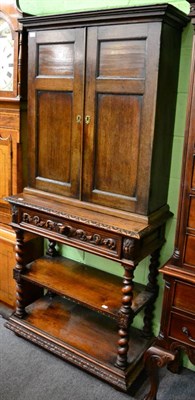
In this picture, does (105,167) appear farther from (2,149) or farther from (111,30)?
(2,149)

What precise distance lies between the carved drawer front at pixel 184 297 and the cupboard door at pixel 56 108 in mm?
750

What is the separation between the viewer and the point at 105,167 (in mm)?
1962

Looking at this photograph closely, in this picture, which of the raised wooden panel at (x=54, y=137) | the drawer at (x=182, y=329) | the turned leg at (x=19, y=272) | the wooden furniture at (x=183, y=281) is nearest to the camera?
the wooden furniture at (x=183, y=281)

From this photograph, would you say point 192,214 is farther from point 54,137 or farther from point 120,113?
point 54,137

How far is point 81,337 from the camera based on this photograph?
7.50ft

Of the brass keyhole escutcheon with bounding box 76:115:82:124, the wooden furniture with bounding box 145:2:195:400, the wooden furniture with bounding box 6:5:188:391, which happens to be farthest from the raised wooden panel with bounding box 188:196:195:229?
the brass keyhole escutcheon with bounding box 76:115:82:124

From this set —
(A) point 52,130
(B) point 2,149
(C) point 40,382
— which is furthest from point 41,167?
(C) point 40,382

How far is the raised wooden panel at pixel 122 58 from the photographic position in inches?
68.5

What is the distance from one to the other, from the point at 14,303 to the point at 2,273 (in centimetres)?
22

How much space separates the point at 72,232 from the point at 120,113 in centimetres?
67

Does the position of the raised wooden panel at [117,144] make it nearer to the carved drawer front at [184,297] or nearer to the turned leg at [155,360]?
the carved drawer front at [184,297]

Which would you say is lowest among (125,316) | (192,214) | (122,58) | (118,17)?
(125,316)

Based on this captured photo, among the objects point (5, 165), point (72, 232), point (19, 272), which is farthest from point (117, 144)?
point (19, 272)

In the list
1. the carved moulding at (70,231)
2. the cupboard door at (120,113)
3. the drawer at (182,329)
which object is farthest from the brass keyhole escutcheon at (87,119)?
the drawer at (182,329)
